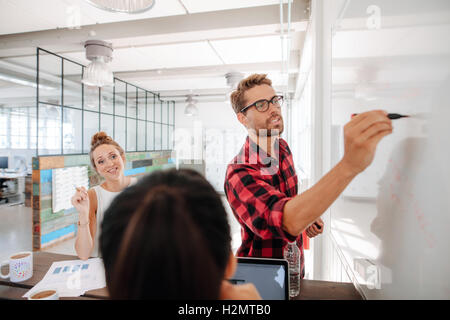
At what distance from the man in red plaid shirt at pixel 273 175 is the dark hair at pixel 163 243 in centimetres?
37

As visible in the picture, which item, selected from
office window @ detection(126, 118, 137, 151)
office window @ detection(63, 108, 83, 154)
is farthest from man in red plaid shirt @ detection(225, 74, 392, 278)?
office window @ detection(63, 108, 83, 154)

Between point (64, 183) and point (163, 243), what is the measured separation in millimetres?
4964

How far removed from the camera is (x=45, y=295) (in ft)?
2.97

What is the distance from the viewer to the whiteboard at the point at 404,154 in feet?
1.69

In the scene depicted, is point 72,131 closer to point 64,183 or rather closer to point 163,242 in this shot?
point 64,183

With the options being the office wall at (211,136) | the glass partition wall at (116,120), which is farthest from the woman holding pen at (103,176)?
the office wall at (211,136)

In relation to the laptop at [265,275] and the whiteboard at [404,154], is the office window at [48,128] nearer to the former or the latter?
the laptop at [265,275]

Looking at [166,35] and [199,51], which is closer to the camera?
[166,35]

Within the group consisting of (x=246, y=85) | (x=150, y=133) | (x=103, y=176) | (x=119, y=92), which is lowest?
(x=103, y=176)

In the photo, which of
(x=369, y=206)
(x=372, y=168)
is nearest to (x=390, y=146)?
(x=372, y=168)

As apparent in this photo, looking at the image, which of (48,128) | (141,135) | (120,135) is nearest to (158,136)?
(141,135)

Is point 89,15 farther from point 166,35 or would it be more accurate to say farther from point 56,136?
point 56,136

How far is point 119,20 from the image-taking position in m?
2.99

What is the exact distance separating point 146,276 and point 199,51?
4.03 meters
